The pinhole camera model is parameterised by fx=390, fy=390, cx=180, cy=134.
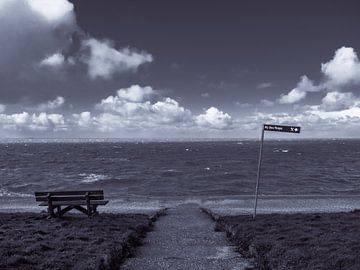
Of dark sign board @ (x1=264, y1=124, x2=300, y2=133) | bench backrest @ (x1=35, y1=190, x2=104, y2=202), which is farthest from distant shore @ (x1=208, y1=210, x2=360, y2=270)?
bench backrest @ (x1=35, y1=190, x2=104, y2=202)

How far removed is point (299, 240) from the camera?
13125 millimetres

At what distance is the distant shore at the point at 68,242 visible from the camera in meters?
10.6

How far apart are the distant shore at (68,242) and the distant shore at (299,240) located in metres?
4.15

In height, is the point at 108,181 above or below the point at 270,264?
below

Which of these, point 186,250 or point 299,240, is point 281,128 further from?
point 186,250

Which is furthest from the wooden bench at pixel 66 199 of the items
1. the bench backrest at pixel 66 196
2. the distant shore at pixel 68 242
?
the distant shore at pixel 68 242

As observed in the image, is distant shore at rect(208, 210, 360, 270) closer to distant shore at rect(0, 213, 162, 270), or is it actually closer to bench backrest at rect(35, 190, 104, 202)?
distant shore at rect(0, 213, 162, 270)

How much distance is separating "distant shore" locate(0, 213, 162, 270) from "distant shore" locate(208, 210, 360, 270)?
415cm

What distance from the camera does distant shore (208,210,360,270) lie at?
10.7 meters

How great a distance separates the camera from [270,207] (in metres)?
30.1

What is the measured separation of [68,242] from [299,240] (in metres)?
7.74

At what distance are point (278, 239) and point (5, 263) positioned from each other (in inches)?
341

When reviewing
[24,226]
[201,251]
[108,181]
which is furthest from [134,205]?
[108,181]

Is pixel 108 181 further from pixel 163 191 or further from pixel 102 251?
pixel 102 251
